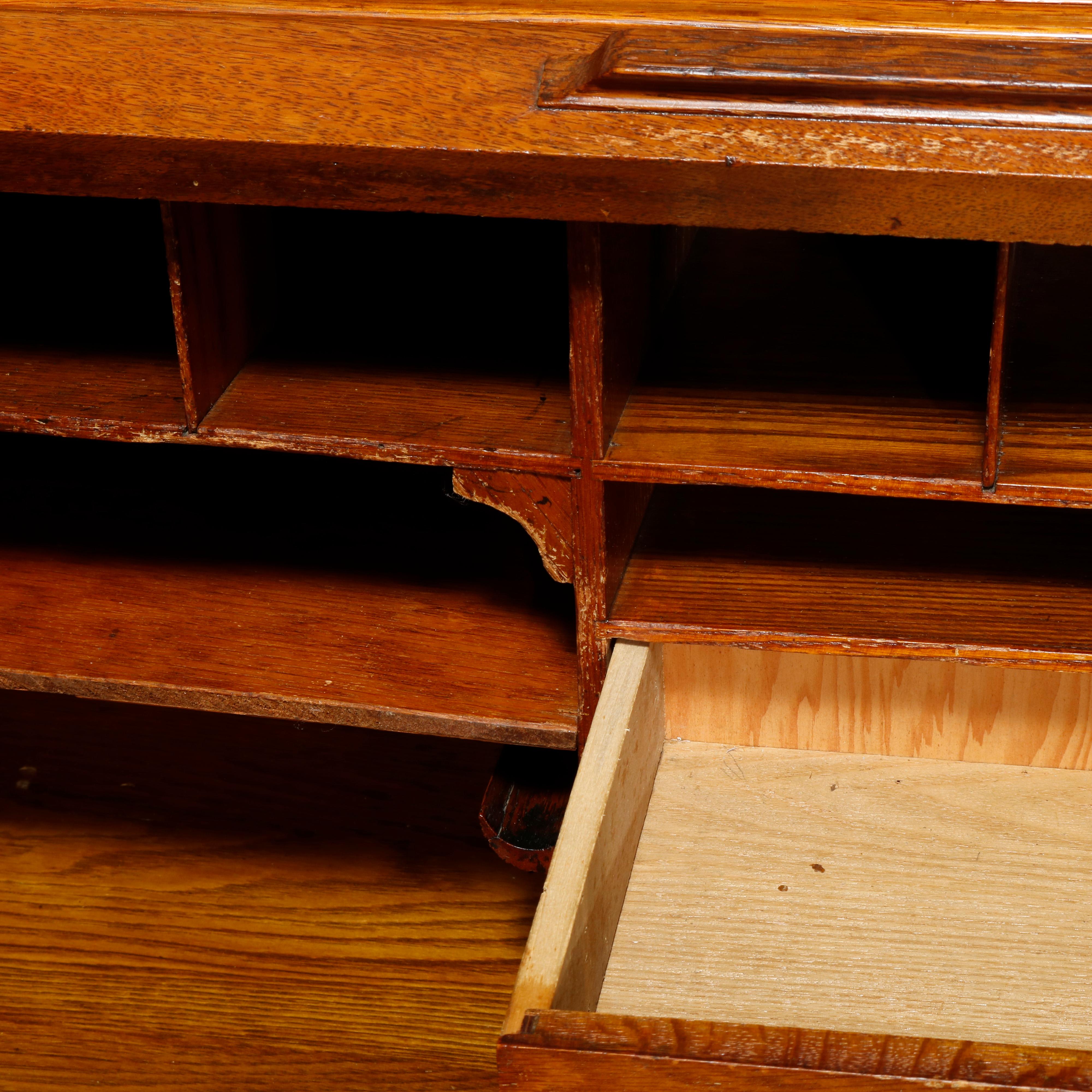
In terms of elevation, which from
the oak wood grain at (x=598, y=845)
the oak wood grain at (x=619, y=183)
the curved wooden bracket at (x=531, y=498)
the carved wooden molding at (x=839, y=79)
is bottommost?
the oak wood grain at (x=598, y=845)

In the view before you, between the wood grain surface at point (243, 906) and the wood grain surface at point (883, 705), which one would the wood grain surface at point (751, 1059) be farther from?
the wood grain surface at point (243, 906)

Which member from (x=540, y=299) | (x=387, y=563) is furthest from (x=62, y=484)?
(x=540, y=299)

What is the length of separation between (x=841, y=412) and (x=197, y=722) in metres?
1.06

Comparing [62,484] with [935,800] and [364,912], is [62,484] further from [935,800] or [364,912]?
[935,800]

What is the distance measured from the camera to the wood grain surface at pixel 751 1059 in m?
Answer: 0.65

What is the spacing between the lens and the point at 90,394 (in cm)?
99

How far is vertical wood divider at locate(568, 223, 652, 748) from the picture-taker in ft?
2.76

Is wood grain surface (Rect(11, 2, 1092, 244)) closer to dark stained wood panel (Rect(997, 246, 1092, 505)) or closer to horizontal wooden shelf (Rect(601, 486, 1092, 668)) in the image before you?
dark stained wood panel (Rect(997, 246, 1092, 505))

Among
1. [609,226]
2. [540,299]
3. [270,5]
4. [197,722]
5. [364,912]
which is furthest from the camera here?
[197,722]

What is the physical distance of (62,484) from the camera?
1.35m

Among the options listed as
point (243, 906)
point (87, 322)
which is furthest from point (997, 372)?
point (243, 906)

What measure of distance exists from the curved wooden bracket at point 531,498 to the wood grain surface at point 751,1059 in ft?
1.17

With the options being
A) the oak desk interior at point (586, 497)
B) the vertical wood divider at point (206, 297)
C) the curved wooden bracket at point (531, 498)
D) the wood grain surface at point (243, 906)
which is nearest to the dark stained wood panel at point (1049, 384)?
the oak desk interior at point (586, 497)

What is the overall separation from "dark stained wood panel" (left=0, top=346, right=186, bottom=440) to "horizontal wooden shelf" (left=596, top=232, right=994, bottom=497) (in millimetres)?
333
